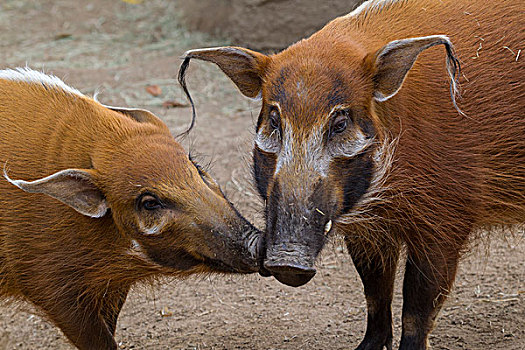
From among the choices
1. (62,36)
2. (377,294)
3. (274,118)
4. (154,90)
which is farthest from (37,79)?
(62,36)

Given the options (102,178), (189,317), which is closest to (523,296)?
(189,317)

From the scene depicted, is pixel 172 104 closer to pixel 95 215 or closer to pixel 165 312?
pixel 165 312

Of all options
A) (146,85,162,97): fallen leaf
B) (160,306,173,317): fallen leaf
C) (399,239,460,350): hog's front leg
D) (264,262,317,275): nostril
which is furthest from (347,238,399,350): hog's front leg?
(146,85,162,97): fallen leaf

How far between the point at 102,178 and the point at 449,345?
7.17 feet

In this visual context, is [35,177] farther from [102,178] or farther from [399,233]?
[399,233]

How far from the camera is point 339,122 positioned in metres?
3.24

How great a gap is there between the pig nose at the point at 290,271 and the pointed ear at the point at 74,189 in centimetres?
92

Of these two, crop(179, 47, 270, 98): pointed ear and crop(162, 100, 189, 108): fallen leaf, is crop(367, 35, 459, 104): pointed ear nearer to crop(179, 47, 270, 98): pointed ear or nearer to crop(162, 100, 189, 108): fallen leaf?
crop(179, 47, 270, 98): pointed ear

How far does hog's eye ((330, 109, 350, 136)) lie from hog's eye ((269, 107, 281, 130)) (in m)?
0.24

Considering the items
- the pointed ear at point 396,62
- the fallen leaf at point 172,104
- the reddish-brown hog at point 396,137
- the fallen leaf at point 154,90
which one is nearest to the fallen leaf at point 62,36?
the fallen leaf at point 154,90

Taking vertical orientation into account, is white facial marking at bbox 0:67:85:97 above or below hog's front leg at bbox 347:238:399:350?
above

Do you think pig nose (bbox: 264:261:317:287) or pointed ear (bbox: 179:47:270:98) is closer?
pig nose (bbox: 264:261:317:287)

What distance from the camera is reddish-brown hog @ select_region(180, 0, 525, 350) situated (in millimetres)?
3186

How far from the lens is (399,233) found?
366 centimetres
